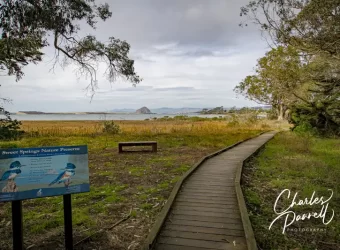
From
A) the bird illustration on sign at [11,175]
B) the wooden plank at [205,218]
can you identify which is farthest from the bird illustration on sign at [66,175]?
the wooden plank at [205,218]

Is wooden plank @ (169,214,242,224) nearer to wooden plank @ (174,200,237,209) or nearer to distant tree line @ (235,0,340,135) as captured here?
wooden plank @ (174,200,237,209)

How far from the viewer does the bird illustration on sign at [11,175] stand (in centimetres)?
296

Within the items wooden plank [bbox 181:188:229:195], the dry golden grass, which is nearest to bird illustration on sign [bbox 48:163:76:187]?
wooden plank [bbox 181:188:229:195]

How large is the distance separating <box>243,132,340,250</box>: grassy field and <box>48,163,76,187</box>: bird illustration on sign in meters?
2.75

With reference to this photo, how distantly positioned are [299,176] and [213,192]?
3.18 metres

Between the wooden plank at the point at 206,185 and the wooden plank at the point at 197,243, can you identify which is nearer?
the wooden plank at the point at 197,243

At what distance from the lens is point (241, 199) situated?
195 inches

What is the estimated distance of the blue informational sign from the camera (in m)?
2.97

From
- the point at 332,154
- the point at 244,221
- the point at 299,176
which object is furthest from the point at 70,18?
the point at 332,154

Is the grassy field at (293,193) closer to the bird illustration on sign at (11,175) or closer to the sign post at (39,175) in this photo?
the sign post at (39,175)

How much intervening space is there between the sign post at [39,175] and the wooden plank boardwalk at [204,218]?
1.44m

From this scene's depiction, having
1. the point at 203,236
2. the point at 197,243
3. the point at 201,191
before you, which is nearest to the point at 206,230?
the point at 203,236

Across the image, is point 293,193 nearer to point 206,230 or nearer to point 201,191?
point 201,191

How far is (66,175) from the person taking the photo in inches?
128
